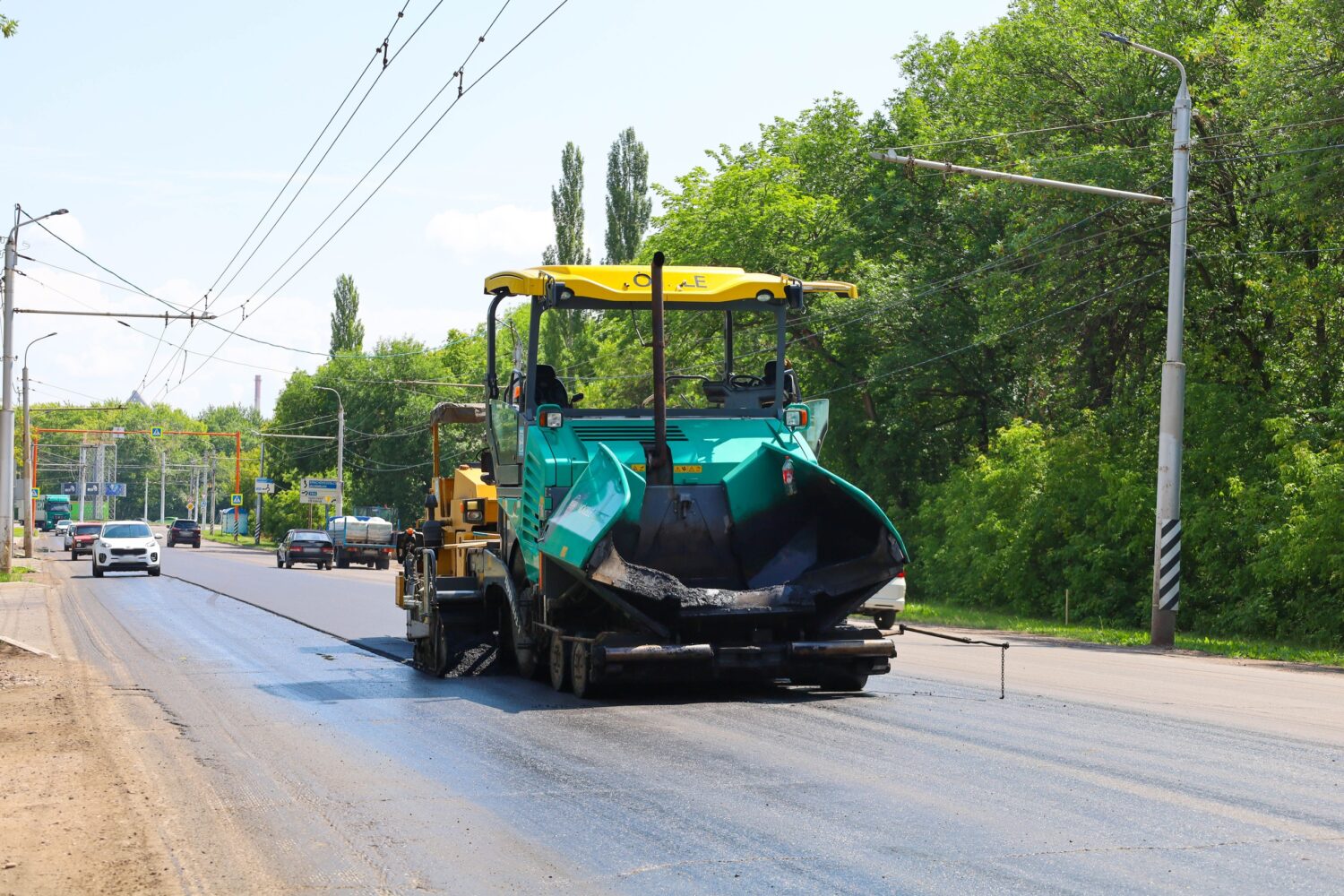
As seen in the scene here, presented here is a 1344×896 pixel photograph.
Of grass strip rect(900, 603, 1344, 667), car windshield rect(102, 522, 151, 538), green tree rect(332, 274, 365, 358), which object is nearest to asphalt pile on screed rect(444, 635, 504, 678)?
grass strip rect(900, 603, 1344, 667)

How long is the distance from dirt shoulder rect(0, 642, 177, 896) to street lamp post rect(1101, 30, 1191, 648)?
1511cm

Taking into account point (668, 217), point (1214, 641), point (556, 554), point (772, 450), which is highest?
point (668, 217)

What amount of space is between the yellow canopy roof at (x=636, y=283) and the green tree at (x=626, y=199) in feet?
201

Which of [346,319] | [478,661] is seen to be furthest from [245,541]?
[478,661]

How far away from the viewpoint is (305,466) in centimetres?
10325

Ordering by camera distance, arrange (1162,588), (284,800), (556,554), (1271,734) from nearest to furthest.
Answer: (284,800) < (1271,734) < (556,554) < (1162,588)

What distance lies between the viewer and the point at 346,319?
351ft

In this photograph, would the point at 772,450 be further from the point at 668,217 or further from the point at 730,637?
the point at 668,217

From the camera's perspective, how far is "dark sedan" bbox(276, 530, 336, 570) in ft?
188

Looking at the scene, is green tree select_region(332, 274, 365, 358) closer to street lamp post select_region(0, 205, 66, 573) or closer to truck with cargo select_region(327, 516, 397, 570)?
truck with cargo select_region(327, 516, 397, 570)

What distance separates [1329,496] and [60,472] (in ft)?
594

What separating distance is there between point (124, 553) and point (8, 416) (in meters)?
5.67

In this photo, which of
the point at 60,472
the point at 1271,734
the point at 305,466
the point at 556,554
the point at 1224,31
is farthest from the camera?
the point at 60,472

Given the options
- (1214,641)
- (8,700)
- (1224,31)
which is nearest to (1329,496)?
(1214,641)
